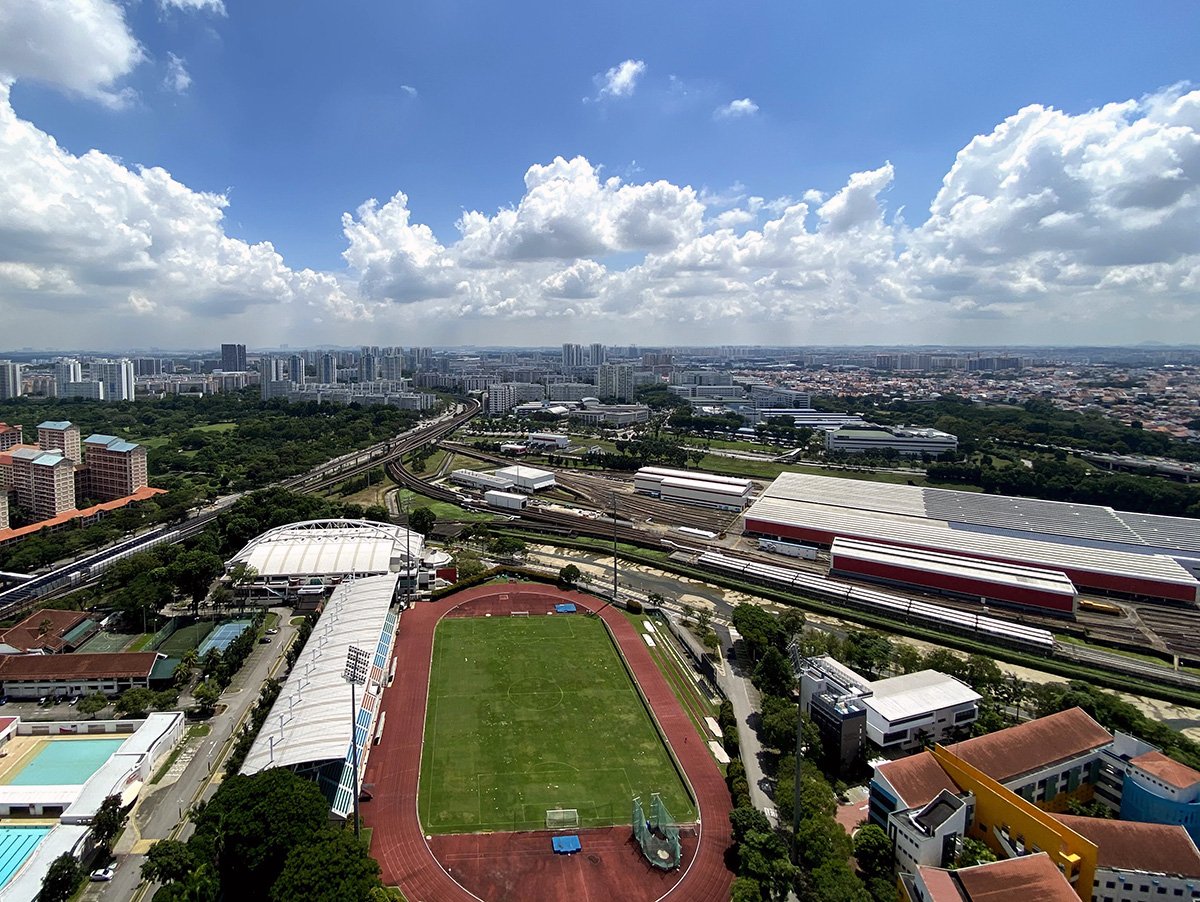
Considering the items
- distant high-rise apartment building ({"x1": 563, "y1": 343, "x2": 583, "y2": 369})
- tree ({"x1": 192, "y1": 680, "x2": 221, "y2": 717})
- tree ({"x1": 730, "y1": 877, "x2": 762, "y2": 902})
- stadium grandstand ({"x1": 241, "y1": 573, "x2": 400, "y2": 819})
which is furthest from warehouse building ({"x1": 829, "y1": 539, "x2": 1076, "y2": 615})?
distant high-rise apartment building ({"x1": 563, "y1": 343, "x2": 583, "y2": 369})

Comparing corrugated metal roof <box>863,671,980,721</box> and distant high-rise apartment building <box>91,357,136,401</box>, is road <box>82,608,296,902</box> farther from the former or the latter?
distant high-rise apartment building <box>91,357,136,401</box>

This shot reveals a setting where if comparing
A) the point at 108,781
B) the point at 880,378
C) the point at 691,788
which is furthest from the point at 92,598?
the point at 880,378

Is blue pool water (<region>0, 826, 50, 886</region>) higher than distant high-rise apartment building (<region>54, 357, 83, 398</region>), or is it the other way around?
distant high-rise apartment building (<region>54, 357, 83, 398</region>)

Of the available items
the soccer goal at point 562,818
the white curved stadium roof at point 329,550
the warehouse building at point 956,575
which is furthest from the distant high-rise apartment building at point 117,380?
the soccer goal at point 562,818

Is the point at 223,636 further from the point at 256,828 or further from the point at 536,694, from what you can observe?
the point at 256,828

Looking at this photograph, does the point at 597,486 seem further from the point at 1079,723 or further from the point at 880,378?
the point at 880,378
